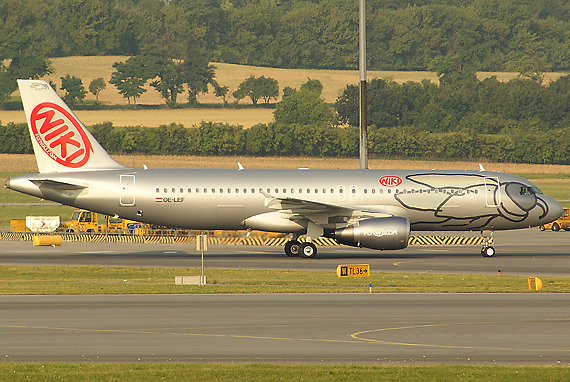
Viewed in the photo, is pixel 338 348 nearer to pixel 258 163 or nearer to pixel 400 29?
pixel 258 163

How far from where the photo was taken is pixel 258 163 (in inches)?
4053

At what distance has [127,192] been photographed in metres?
39.1

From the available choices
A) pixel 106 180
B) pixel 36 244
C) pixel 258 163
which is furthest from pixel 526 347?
pixel 258 163

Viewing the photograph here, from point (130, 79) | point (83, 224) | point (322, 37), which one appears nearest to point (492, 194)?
point (83, 224)

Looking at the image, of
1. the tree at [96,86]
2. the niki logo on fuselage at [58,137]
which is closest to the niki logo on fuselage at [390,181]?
the niki logo on fuselage at [58,137]

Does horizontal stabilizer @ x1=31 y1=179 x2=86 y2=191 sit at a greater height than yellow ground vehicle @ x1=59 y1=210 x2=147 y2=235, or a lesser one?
greater

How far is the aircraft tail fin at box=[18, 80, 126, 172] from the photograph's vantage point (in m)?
39.8

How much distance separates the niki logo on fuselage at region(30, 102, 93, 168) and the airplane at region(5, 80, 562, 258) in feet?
0.16

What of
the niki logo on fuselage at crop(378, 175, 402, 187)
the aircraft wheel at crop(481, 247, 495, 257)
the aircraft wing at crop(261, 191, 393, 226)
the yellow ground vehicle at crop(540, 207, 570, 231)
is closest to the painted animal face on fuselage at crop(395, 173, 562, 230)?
the niki logo on fuselage at crop(378, 175, 402, 187)

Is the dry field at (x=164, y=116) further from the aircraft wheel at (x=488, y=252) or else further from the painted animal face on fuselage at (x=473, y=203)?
the aircraft wheel at (x=488, y=252)

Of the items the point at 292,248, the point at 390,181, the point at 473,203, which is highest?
the point at 390,181

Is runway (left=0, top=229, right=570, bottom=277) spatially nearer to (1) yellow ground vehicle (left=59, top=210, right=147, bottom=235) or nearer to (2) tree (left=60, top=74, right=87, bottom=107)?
(1) yellow ground vehicle (left=59, top=210, right=147, bottom=235)

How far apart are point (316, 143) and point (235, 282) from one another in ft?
266

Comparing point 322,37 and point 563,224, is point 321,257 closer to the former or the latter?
point 563,224
